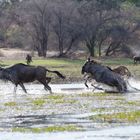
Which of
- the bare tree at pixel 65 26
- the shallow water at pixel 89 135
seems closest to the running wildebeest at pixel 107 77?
the shallow water at pixel 89 135

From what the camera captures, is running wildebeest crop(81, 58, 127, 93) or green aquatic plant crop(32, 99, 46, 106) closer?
green aquatic plant crop(32, 99, 46, 106)

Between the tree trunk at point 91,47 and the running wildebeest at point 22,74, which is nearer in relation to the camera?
the running wildebeest at point 22,74

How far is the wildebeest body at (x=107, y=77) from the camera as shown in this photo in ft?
94.1

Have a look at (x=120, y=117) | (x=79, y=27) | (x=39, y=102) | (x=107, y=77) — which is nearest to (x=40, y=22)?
(x=79, y=27)

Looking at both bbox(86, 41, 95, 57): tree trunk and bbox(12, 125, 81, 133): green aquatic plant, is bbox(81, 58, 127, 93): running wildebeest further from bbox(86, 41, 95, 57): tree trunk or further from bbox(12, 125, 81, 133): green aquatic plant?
bbox(86, 41, 95, 57): tree trunk

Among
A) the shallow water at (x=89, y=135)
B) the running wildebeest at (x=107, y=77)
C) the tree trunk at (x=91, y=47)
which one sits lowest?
the tree trunk at (x=91, y=47)

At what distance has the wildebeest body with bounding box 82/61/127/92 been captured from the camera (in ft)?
94.1

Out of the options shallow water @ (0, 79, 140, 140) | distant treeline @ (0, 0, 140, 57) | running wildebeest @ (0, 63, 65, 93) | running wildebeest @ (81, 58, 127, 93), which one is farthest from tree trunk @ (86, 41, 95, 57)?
shallow water @ (0, 79, 140, 140)

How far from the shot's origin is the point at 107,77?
95.6ft

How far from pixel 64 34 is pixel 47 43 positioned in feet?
14.0

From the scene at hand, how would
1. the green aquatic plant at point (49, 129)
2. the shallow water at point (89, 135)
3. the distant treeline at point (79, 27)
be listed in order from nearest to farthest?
the shallow water at point (89, 135)
the green aquatic plant at point (49, 129)
the distant treeline at point (79, 27)

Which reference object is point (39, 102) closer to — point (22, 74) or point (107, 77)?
point (22, 74)

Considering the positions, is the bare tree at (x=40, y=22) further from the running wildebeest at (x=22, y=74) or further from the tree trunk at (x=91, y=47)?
the running wildebeest at (x=22, y=74)

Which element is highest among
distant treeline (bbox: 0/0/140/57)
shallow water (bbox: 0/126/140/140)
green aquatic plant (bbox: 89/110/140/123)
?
shallow water (bbox: 0/126/140/140)
